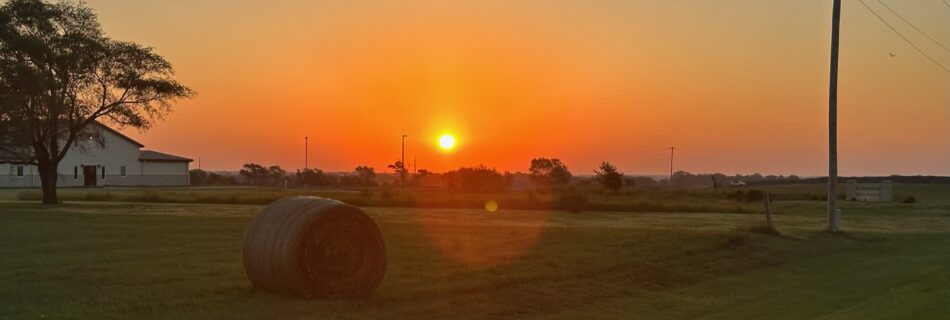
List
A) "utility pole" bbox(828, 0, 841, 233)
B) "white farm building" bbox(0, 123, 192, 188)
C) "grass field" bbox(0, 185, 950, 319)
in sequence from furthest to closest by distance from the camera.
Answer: "white farm building" bbox(0, 123, 192, 188)
"utility pole" bbox(828, 0, 841, 233)
"grass field" bbox(0, 185, 950, 319)

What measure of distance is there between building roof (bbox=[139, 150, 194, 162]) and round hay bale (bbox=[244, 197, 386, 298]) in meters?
79.1

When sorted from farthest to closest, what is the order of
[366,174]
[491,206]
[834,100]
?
[366,174], [491,206], [834,100]

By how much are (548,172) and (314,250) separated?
118322 millimetres

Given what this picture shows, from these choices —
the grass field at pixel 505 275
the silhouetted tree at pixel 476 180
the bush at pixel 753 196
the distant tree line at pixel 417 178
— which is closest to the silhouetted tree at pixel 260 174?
the distant tree line at pixel 417 178

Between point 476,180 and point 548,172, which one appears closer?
point 476,180

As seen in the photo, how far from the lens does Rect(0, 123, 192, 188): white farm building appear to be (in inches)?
3127

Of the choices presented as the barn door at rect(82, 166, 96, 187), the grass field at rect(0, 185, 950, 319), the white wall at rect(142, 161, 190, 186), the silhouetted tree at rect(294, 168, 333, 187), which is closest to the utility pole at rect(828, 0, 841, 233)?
the grass field at rect(0, 185, 950, 319)

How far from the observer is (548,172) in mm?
131000

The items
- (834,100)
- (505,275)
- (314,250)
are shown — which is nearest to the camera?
(314,250)

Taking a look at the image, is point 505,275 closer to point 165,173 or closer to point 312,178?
point 165,173

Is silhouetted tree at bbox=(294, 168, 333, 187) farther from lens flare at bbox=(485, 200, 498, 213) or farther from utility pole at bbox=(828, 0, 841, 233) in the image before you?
utility pole at bbox=(828, 0, 841, 233)

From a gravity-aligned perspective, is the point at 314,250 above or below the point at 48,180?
below

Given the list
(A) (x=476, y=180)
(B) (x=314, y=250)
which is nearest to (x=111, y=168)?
(A) (x=476, y=180)

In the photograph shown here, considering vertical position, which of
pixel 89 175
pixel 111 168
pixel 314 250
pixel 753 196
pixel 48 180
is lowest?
pixel 753 196
